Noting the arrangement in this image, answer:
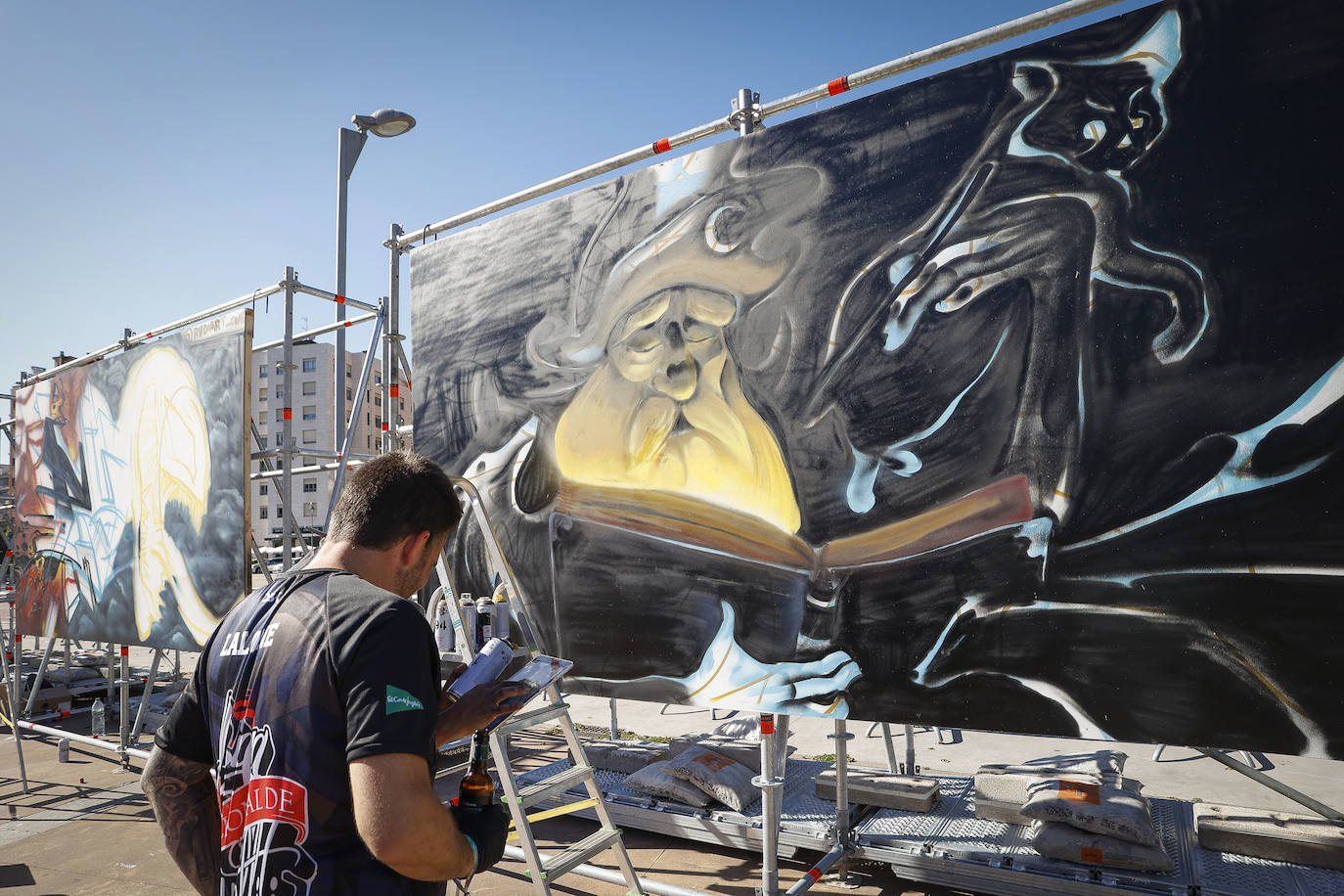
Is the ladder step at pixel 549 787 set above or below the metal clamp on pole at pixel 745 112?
below

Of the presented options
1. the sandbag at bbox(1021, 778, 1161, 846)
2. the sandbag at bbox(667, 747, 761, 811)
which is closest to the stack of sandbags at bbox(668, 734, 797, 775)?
the sandbag at bbox(667, 747, 761, 811)

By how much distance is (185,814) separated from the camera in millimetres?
1862

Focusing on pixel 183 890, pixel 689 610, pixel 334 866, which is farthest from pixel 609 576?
pixel 183 890

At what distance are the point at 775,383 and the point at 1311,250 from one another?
184 centimetres

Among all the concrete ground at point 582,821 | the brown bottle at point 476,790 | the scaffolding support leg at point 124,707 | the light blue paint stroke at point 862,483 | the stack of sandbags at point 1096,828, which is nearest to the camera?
the brown bottle at point 476,790

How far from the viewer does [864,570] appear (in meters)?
3.23

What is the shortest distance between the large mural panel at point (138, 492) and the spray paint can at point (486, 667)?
3.90 metres

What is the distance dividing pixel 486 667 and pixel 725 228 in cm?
234

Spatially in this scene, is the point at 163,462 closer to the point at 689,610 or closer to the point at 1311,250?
the point at 689,610

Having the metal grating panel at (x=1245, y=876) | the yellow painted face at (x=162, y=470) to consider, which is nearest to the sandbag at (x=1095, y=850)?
the metal grating panel at (x=1245, y=876)

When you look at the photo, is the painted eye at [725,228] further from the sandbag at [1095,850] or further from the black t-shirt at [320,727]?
the sandbag at [1095,850]

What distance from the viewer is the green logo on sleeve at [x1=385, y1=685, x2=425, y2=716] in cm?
144

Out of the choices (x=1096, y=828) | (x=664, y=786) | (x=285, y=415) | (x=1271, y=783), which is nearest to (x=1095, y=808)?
(x=1096, y=828)

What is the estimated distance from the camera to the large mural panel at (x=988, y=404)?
2.52 metres
